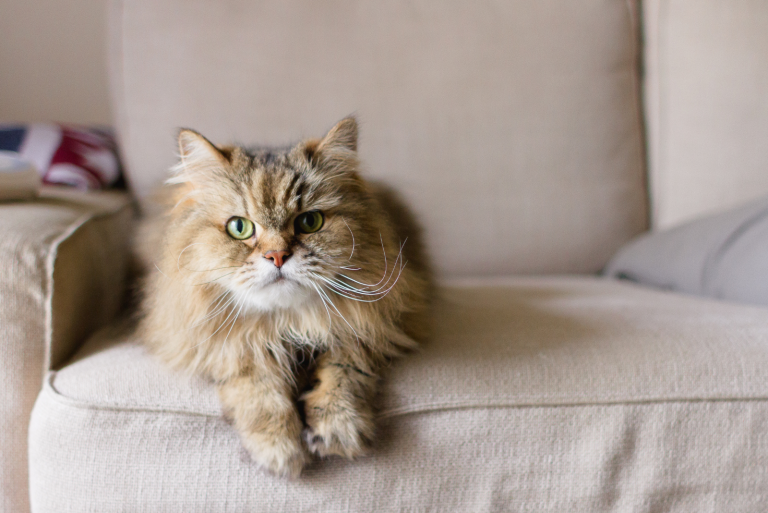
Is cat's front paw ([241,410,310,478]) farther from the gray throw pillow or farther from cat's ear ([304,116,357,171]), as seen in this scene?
the gray throw pillow

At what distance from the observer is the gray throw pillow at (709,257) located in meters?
1.25

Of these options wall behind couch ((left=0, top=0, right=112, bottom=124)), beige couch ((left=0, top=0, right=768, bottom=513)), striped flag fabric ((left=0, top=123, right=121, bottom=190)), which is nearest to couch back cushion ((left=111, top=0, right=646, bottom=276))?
beige couch ((left=0, top=0, right=768, bottom=513))

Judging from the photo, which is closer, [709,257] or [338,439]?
[338,439]

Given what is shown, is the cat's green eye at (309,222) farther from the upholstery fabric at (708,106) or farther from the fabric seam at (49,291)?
the upholstery fabric at (708,106)

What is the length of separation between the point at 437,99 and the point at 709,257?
0.93 metres

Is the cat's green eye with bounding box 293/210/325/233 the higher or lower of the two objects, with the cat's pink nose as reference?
higher

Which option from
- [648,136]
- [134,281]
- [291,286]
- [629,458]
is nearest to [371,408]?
[291,286]

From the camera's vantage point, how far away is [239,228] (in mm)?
847

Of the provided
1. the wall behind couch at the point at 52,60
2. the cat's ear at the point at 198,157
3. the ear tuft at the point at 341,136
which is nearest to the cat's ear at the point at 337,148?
the ear tuft at the point at 341,136

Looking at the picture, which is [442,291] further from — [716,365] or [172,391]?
[172,391]

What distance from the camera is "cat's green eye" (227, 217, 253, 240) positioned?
32.9 inches

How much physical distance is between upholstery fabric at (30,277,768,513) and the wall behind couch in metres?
1.77

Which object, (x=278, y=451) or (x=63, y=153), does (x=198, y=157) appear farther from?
(x=63, y=153)

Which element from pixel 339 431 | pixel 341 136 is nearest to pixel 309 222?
pixel 341 136
